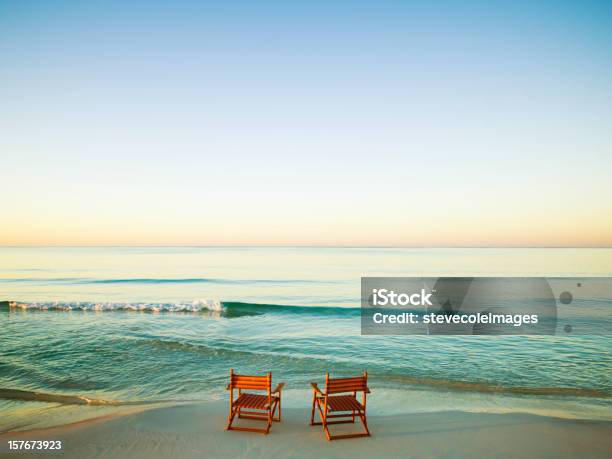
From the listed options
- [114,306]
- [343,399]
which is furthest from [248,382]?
[114,306]

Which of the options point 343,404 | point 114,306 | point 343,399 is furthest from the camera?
point 114,306

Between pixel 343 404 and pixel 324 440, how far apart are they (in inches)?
26.2

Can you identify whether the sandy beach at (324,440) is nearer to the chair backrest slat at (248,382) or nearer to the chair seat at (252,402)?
the chair seat at (252,402)

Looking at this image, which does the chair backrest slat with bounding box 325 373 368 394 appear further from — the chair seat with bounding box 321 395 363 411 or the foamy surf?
the foamy surf

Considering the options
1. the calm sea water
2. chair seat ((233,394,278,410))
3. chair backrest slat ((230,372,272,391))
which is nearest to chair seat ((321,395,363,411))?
chair seat ((233,394,278,410))

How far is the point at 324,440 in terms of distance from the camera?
6340mm

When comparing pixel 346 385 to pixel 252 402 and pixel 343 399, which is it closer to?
pixel 343 399

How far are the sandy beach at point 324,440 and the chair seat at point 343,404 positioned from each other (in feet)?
1.73

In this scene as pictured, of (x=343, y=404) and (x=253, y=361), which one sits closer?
(x=343, y=404)

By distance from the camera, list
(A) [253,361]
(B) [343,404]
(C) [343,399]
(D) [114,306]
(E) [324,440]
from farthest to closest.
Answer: (D) [114,306] → (A) [253,361] → (C) [343,399] → (B) [343,404] → (E) [324,440]

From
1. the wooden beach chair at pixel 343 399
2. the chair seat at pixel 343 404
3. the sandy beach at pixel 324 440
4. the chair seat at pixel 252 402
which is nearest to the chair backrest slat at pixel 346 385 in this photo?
the wooden beach chair at pixel 343 399

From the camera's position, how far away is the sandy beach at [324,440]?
5.96 m

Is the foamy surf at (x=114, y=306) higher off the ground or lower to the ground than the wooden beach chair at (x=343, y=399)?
lower

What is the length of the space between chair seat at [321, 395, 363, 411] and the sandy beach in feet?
1.73
